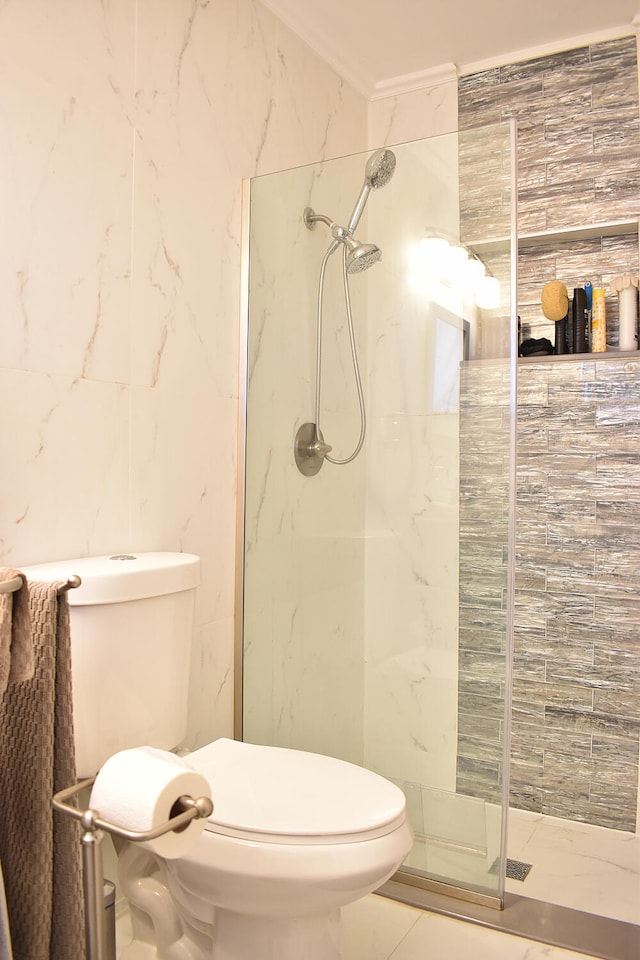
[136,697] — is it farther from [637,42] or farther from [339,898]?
[637,42]

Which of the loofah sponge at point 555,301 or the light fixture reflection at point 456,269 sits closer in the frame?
the light fixture reflection at point 456,269

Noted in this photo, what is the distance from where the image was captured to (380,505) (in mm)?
1929

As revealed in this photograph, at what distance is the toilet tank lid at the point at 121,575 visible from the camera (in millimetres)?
1317

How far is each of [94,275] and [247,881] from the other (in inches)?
45.9

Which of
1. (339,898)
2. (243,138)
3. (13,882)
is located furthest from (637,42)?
(13,882)

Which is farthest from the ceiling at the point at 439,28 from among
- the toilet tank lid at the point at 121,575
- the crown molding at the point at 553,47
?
the toilet tank lid at the point at 121,575

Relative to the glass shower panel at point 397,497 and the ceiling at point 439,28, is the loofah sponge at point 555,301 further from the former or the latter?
the ceiling at point 439,28

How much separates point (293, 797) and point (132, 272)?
3.67 feet

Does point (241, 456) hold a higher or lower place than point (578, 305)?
lower

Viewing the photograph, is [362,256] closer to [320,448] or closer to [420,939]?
[320,448]

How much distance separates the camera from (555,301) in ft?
7.51

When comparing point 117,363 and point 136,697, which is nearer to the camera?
point 136,697

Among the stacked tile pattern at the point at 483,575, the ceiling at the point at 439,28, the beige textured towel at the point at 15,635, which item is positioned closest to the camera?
the beige textured towel at the point at 15,635

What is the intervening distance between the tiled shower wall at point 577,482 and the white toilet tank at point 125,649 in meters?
1.28
